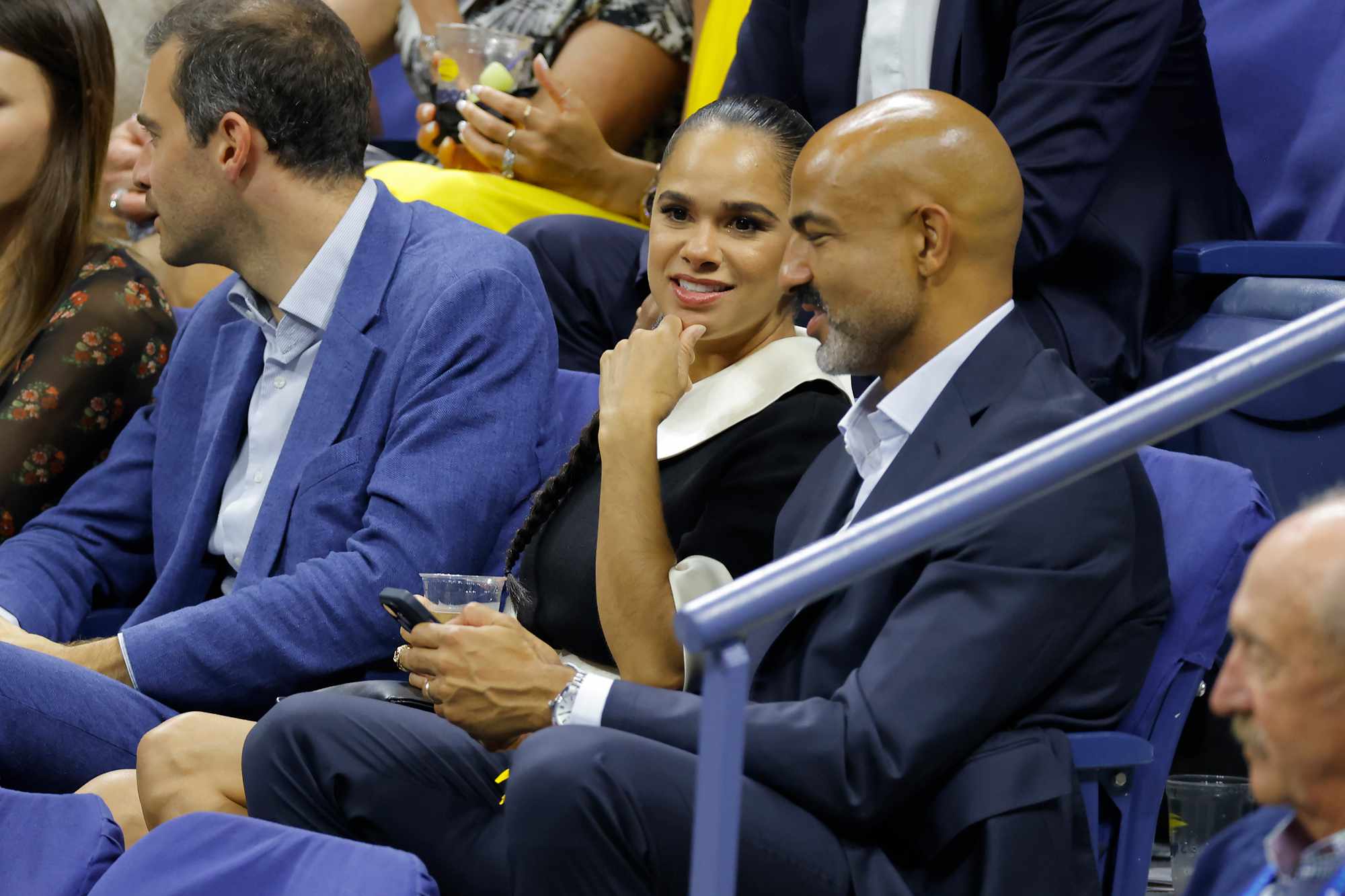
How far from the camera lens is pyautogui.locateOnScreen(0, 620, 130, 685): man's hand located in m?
2.45

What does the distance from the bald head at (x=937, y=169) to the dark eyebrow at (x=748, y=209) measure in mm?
405

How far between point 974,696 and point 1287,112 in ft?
5.85

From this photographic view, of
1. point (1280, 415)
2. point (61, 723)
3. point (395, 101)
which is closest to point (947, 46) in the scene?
point (1280, 415)

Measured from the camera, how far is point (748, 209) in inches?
94.7

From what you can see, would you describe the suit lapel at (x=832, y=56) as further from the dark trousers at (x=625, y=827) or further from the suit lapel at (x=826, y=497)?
the dark trousers at (x=625, y=827)

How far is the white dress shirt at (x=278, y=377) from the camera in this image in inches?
104

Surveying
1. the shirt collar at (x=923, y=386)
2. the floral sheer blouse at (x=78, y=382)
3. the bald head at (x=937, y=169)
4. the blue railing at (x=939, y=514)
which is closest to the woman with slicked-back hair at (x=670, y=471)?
the shirt collar at (x=923, y=386)

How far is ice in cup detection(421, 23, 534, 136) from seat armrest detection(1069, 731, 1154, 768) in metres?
2.27

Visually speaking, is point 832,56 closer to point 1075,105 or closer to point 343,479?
point 1075,105

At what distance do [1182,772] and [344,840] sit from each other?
4.73 ft

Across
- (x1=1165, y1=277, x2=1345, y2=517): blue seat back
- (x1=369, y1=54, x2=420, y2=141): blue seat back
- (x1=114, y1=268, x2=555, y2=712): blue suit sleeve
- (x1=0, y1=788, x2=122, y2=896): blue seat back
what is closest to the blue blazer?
(x1=114, y1=268, x2=555, y2=712): blue suit sleeve

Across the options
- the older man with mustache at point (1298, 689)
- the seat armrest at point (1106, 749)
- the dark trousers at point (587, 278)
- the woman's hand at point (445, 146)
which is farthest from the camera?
the woman's hand at point (445, 146)

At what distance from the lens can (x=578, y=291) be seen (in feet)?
10.9

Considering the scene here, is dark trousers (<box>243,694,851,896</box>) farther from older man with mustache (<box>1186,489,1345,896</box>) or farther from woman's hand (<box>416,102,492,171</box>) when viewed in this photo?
woman's hand (<box>416,102,492,171</box>)
